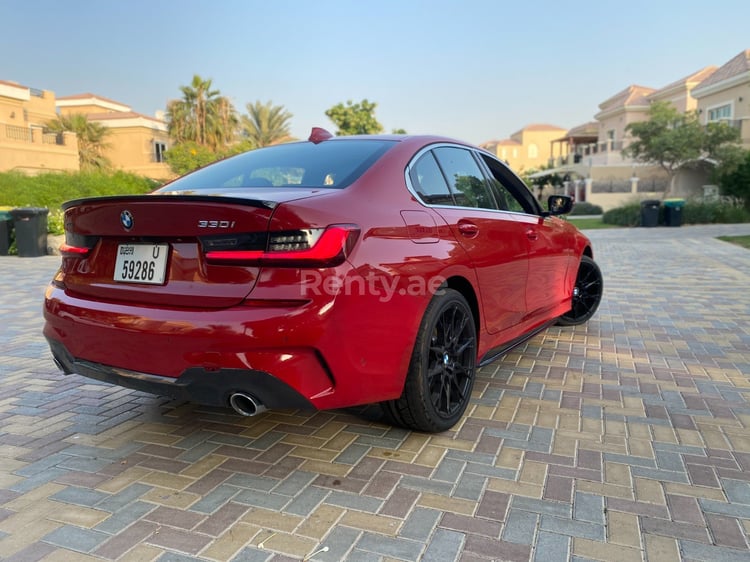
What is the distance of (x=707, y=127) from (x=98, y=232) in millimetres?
30846

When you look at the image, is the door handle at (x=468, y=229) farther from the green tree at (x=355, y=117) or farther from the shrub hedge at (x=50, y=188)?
the green tree at (x=355, y=117)

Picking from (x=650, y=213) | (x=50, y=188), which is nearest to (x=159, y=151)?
(x=50, y=188)

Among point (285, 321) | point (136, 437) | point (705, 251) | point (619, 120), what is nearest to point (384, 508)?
point (285, 321)

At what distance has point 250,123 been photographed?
48.3m

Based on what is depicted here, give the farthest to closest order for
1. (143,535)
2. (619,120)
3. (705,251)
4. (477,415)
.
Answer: (619,120)
(705,251)
(477,415)
(143,535)

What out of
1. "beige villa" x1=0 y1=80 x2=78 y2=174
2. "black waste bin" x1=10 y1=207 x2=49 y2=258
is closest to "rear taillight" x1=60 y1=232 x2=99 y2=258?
"black waste bin" x1=10 y1=207 x2=49 y2=258

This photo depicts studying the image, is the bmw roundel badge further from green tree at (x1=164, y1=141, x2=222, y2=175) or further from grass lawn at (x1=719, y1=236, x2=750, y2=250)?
green tree at (x1=164, y1=141, x2=222, y2=175)

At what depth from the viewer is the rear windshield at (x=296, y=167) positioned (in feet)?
9.29

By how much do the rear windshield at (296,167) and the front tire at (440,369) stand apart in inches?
31.8

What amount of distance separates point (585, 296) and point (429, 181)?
3159mm

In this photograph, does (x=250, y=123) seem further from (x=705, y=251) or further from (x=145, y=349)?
(x=145, y=349)

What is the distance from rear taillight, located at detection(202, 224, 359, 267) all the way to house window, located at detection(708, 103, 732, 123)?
34484 millimetres

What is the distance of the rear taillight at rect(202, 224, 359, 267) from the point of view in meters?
2.22

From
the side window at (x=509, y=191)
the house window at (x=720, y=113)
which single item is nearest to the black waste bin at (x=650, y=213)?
the house window at (x=720, y=113)
